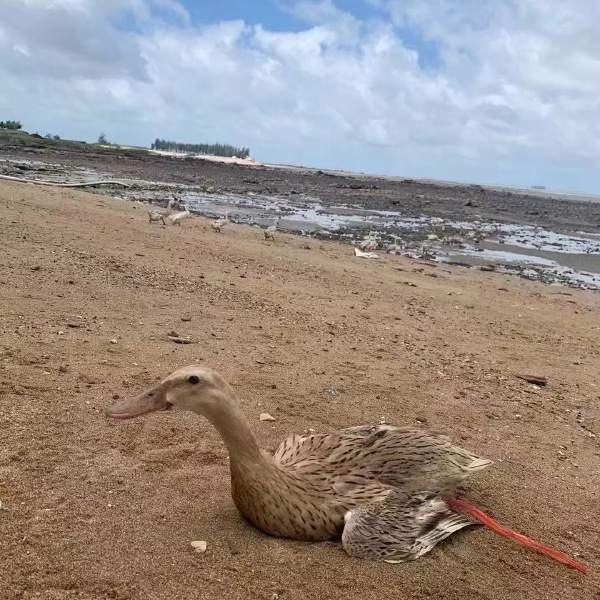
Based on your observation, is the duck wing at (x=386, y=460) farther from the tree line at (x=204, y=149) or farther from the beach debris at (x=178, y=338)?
the tree line at (x=204, y=149)

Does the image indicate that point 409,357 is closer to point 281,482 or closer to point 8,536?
point 281,482

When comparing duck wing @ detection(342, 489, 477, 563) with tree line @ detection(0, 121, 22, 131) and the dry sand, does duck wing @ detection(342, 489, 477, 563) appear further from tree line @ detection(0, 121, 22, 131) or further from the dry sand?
tree line @ detection(0, 121, 22, 131)

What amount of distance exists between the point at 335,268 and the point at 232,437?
9.35 metres

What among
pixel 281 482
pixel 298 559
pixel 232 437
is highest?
pixel 232 437

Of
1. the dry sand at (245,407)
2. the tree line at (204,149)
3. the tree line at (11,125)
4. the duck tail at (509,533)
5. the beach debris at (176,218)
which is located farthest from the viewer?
the tree line at (204,149)

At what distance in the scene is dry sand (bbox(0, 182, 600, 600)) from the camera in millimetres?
3314

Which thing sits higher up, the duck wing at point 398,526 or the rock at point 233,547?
the duck wing at point 398,526

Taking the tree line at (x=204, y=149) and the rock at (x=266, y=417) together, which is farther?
the tree line at (x=204, y=149)

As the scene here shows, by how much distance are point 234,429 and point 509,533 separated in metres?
1.89

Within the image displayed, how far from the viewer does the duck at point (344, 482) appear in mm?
3549

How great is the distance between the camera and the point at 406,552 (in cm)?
357

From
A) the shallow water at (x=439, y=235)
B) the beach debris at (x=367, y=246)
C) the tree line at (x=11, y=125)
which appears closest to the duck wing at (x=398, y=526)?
the shallow water at (x=439, y=235)

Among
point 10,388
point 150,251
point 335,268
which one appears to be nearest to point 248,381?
point 10,388

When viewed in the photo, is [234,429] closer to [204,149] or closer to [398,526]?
[398,526]
